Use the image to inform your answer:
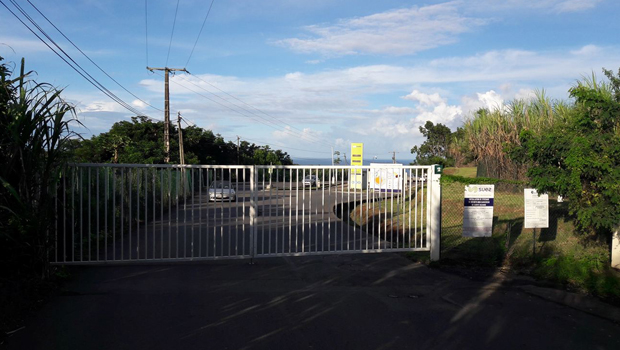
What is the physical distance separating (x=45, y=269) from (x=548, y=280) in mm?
8219

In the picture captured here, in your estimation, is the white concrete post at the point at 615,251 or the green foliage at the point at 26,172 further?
the white concrete post at the point at 615,251

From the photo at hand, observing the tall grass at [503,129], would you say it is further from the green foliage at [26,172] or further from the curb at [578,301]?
the green foliage at [26,172]

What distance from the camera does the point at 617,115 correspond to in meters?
8.33

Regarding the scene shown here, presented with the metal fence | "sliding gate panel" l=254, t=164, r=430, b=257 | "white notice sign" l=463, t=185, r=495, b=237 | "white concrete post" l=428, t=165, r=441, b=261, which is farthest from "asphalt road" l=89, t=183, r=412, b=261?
"white notice sign" l=463, t=185, r=495, b=237

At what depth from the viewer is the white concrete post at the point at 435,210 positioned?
9.34 metres

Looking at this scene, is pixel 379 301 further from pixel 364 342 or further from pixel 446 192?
pixel 446 192

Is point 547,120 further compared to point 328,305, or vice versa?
point 547,120

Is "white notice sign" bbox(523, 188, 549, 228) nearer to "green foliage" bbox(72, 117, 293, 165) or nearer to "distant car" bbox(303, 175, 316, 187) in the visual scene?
"distant car" bbox(303, 175, 316, 187)

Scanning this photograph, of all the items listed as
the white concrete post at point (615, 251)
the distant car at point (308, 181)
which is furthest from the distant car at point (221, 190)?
the white concrete post at point (615, 251)

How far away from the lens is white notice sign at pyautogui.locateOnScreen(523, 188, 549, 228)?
32.3 ft

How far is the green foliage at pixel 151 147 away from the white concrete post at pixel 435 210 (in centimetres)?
632

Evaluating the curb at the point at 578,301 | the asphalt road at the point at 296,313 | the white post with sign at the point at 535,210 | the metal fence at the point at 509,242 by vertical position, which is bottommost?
the curb at the point at 578,301

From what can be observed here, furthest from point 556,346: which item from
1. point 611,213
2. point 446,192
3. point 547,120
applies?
point 547,120

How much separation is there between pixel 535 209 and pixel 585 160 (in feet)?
7.11
